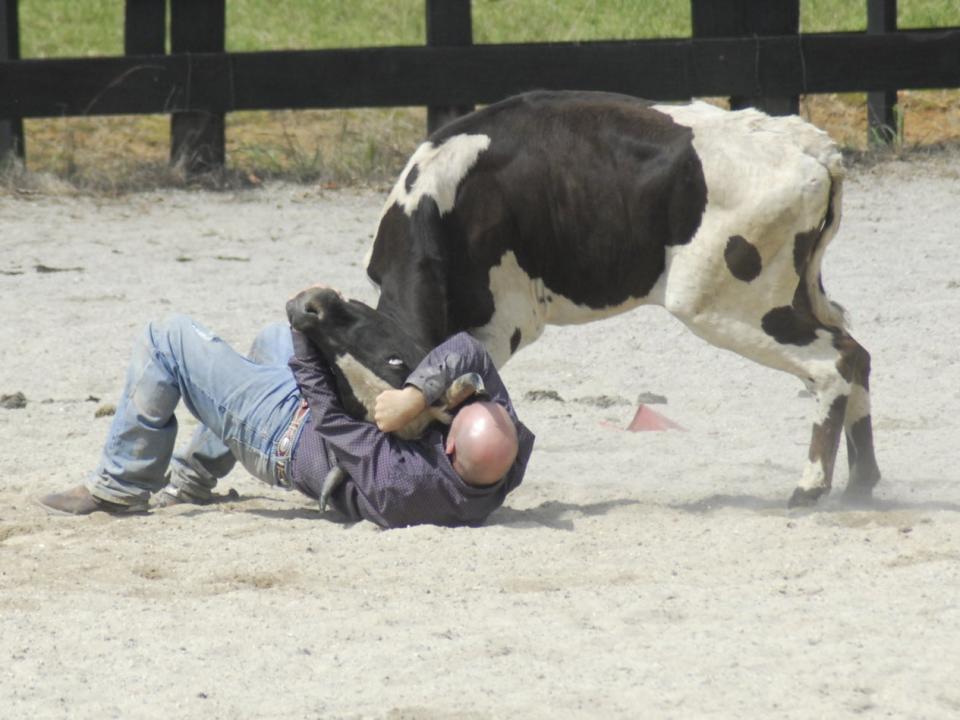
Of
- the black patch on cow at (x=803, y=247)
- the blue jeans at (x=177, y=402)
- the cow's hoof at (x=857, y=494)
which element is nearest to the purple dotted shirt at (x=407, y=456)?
the blue jeans at (x=177, y=402)

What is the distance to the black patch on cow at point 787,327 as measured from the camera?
18.0ft

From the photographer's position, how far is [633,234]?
18.4ft

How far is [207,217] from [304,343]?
5658mm

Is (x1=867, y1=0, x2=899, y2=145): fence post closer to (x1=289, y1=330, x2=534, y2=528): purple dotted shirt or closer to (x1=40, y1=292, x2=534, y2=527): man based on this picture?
(x1=40, y1=292, x2=534, y2=527): man

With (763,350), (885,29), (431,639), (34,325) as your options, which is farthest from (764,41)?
(431,639)

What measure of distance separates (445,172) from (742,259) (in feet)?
3.66

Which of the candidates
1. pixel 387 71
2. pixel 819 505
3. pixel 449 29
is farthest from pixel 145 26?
pixel 819 505

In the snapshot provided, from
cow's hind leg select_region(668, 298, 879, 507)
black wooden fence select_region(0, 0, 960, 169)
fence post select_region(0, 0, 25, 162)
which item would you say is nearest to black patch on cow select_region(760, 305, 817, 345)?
cow's hind leg select_region(668, 298, 879, 507)

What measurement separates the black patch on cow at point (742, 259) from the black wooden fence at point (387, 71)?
19.7 ft

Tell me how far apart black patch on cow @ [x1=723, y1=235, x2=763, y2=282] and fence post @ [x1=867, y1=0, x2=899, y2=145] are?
7128 millimetres

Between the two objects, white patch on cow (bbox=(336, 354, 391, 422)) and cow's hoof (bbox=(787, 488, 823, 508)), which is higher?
white patch on cow (bbox=(336, 354, 391, 422))

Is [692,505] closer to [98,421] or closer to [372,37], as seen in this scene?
[98,421]

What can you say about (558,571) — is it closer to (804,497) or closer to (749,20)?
(804,497)

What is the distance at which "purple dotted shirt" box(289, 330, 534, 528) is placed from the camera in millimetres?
5113
